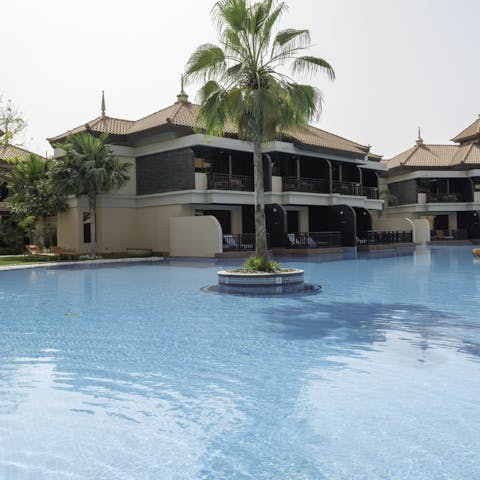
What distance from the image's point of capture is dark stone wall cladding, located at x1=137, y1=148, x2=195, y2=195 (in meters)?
27.4

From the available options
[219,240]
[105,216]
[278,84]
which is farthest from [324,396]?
[105,216]

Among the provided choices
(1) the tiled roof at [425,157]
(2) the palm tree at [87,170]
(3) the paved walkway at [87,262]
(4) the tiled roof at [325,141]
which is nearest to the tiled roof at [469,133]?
(1) the tiled roof at [425,157]

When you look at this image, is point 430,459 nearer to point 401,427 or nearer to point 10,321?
point 401,427

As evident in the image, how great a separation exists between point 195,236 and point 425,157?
99.2 ft

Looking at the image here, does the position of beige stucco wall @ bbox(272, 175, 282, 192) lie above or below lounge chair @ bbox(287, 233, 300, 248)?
above

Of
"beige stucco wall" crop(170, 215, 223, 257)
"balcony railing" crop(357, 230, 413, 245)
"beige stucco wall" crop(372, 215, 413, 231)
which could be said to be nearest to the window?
"beige stucco wall" crop(170, 215, 223, 257)

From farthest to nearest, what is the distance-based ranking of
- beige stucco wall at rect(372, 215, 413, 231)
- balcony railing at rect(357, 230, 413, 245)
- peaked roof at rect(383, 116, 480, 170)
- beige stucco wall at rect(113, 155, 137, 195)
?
peaked roof at rect(383, 116, 480, 170) < beige stucco wall at rect(372, 215, 413, 231) < balcony railing at rect(357, 230, 413, 245) < beige stucco wall at rect(113, 155, 137, 195)

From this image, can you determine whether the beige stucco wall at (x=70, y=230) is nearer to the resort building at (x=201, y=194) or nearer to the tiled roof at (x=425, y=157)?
the resort building at (x=201, y=194)

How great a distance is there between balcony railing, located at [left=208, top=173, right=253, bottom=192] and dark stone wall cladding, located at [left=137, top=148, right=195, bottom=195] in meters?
1.20

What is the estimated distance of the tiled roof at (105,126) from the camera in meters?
30.0

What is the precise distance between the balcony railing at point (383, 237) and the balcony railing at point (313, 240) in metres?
2.61

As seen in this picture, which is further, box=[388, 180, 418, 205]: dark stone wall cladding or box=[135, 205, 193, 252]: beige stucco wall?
box=[388, 180, 418, 205]: dark stone wall cladding

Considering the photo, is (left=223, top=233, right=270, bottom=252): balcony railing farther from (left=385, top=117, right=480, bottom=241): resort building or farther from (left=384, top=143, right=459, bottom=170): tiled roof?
(left=384, top=143, right=459, bottom=170): tiled roof

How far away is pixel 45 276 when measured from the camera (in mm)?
19828
